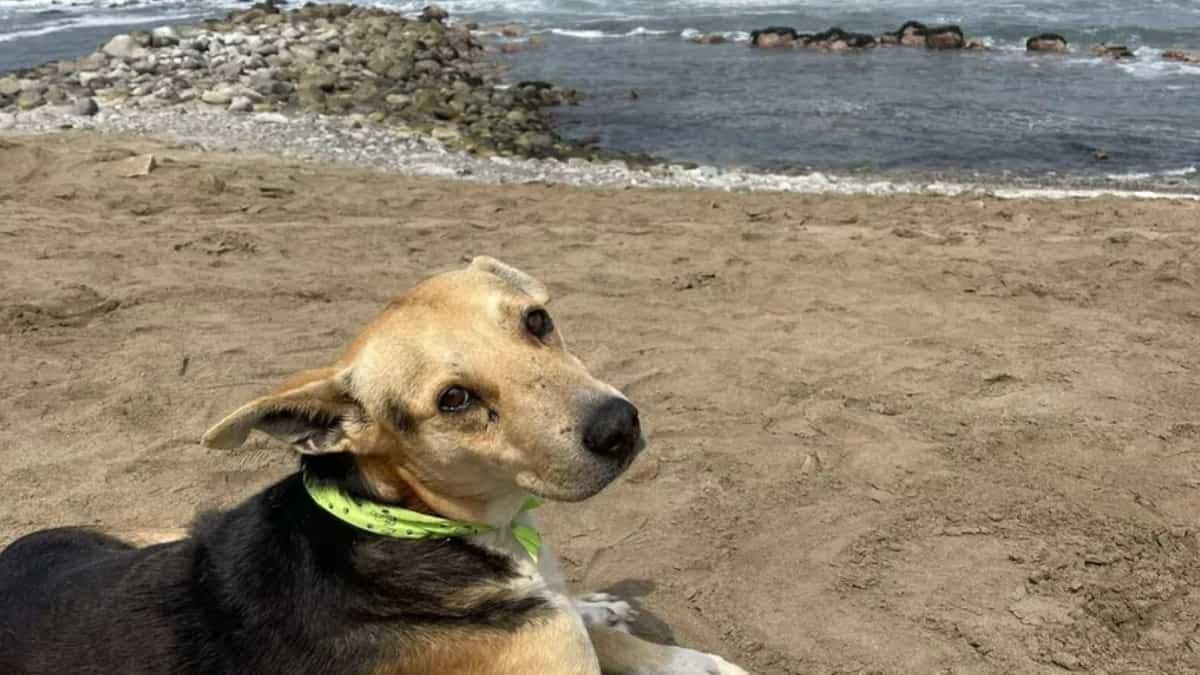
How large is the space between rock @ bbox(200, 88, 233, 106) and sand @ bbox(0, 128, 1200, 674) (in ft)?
21.6

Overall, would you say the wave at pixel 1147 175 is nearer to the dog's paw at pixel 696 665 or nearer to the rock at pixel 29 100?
the dog's paw at pixel 696 665

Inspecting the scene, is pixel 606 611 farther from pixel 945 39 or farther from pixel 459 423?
pixel 945 39

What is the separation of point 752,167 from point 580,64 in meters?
11.9

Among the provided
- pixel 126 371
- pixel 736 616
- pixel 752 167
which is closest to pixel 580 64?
pixel 752 167

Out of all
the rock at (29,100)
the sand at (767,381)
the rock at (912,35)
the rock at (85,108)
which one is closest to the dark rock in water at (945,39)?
the rock at (912,35)

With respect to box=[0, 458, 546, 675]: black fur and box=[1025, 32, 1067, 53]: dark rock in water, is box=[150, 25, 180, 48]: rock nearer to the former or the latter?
box=[1025, 32, 1067, 53]: dark rock in water

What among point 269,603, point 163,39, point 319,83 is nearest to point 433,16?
point 163,39

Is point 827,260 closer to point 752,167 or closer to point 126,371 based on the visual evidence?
point 126,371

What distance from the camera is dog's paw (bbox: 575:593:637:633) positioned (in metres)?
4.63

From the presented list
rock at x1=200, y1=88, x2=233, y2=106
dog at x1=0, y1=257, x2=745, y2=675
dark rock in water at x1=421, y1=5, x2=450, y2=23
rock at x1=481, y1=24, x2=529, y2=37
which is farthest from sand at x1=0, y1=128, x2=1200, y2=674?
rock at x1=481, y1=24, x2=529, y2=37

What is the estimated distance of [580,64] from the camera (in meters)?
26.9

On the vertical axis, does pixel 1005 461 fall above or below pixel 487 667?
below

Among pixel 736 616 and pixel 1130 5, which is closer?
pixel 736 616

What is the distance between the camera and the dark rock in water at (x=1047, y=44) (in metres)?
27.7
